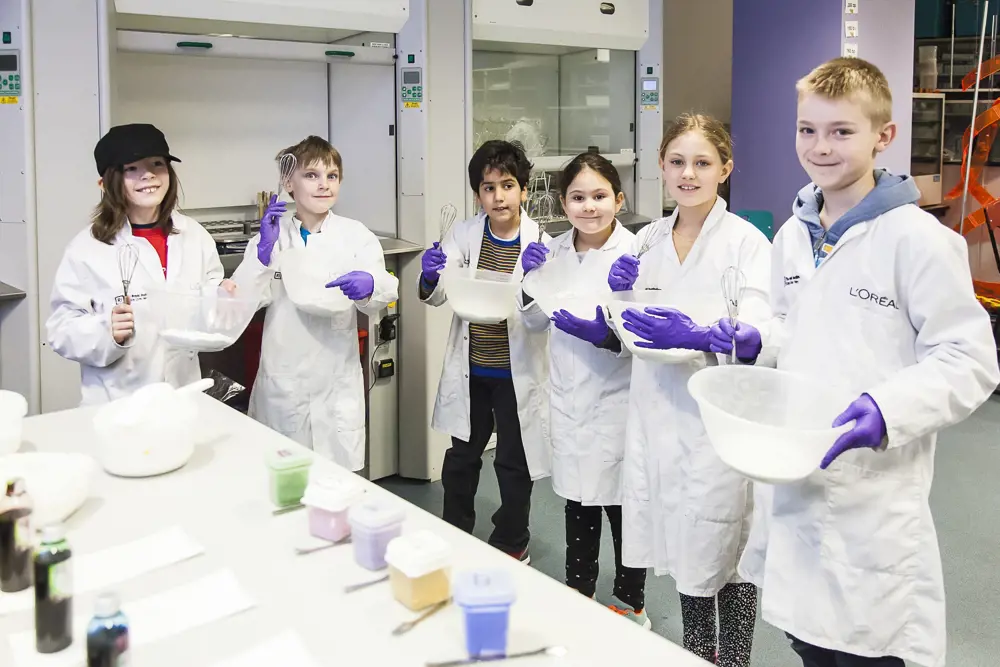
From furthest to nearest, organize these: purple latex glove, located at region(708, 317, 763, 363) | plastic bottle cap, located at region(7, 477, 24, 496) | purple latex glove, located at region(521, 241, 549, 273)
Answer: purple latex glove, located at region(521, 241, 549, 273)
purple latex glove, located at region(708, 317, 763, 363)
plastic bottle cap, located at region(7, 477, 24, 496)

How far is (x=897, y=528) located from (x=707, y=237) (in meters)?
0.79

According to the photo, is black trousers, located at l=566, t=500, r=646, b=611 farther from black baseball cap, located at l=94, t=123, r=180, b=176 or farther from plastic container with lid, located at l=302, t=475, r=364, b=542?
black baseball cap, located at l=94, t=123, r=180, b=176

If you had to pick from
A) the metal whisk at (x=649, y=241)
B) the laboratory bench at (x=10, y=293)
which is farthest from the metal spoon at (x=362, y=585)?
the laboratory bench at (x=10, y=293)

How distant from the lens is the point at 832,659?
1.59 meters

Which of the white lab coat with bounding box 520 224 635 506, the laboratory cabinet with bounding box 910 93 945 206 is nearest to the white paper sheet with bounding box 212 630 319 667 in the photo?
the white lab coat with bounding box 520 224 635 506

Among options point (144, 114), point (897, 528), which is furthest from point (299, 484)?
point (144, 114)

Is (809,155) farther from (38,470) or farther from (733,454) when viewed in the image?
(38,470)

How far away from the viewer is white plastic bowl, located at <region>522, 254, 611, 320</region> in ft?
7.21

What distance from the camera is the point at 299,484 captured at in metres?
1.56

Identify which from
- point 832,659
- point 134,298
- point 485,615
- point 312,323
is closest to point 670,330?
point 832,659

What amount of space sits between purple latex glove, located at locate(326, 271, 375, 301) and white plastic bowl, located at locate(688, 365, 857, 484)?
1.11 meters

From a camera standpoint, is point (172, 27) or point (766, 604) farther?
point (172, 27)

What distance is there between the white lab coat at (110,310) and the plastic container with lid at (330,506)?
1011 millimetres

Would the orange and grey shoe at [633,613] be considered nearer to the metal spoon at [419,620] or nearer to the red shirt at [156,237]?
the metal spoon at [419,620]
